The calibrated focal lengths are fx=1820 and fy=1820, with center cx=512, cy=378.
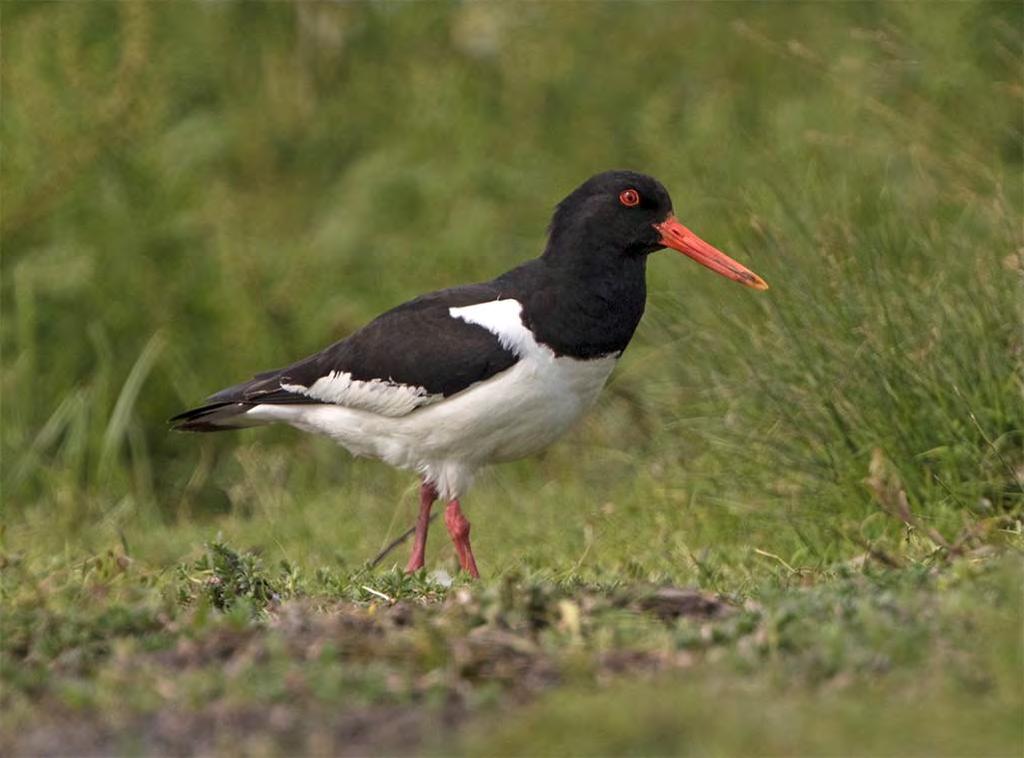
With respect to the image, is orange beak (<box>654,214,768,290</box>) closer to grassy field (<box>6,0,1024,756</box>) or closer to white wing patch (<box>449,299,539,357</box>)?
grassy field (<box>6,0,1024,756</box>)

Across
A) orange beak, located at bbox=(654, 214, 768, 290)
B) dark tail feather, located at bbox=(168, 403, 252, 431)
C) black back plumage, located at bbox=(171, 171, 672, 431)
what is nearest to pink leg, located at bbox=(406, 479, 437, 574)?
black back plumage, located at bbox=(171, 171, 672, 431)

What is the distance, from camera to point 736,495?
263 inches

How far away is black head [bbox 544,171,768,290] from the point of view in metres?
6.28

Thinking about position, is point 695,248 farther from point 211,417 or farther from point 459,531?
point 211,417

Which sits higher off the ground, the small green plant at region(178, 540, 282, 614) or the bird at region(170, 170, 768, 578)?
the bird at region(170, 170, 768, 578)

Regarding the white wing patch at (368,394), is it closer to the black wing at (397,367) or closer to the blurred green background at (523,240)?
the black wing at (397,367)

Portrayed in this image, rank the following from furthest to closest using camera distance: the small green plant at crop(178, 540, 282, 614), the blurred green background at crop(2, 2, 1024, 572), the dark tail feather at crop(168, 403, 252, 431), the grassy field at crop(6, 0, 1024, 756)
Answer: the dark tail feather at crop(168, 403, 252, 431), the blurred green background at crop(2, 2, 1024, 572), the small green plant at crop(178, 540, 282, 614), the grassy field at crop(6, 0, 1024, 756)

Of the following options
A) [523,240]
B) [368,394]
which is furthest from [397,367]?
[523,240]

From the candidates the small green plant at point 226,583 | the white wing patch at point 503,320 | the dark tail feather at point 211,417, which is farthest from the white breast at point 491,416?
the small green plant at point 226,583

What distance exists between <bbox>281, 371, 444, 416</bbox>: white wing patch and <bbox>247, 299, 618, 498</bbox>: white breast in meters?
0.03

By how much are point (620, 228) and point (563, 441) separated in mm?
2442

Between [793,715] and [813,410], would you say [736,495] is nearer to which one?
[813,410]

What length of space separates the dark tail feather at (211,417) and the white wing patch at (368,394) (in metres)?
0.23

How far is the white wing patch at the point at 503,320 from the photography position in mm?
6008
